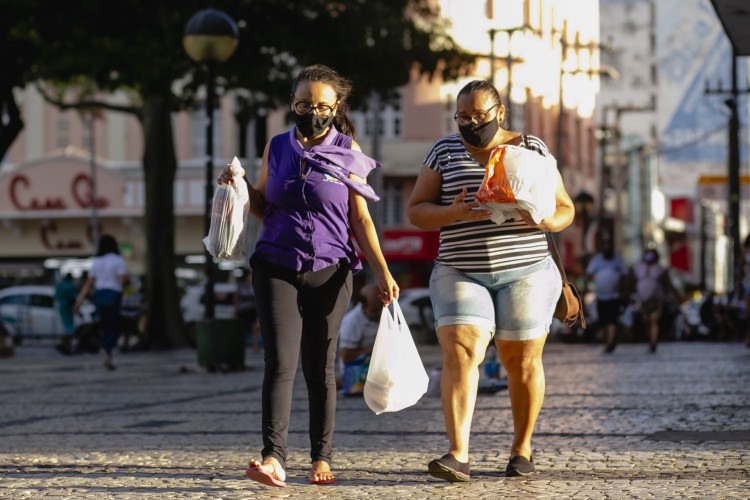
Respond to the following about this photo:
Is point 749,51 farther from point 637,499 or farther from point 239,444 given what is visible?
point 637,499

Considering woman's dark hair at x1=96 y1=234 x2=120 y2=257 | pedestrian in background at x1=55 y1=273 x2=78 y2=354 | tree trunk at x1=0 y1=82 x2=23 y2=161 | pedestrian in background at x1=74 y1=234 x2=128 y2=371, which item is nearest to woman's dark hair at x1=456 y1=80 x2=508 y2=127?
pedestrian in background at x1=74 y1=234 x2=128 y2=371

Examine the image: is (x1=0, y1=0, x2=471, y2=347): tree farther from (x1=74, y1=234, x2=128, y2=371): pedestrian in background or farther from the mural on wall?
the mural on wall

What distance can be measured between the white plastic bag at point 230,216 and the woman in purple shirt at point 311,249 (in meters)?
0.07

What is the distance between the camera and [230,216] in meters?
6.73

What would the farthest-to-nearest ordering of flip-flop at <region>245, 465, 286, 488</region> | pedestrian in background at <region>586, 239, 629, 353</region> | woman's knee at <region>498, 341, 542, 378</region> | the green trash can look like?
pedestrian in background at <region>586, 239, 629, 353</region> → the green trash can → woman's knee at <region>498, 341, 542, 378</region> → flip-flop at <region>245, 465, 286, 488</region>

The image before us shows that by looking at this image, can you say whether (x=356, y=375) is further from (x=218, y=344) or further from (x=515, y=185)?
(x=515, y=185)

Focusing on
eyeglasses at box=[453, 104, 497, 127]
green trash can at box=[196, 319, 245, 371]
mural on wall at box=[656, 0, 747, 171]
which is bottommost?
green trash can at box=[196, 319, 245, 371]

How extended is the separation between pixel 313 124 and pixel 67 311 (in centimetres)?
2306

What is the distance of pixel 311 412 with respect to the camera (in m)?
6.89

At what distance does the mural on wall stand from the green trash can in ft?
256

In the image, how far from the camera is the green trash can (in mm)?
18422

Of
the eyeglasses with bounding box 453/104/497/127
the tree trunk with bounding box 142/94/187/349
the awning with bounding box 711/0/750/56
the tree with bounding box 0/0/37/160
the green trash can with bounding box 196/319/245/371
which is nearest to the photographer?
the eyeglasses with bounding box 453/104/497/127

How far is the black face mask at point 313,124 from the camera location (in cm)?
682

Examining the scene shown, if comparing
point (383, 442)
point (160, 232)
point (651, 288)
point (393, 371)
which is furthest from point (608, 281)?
point (393, 371)
